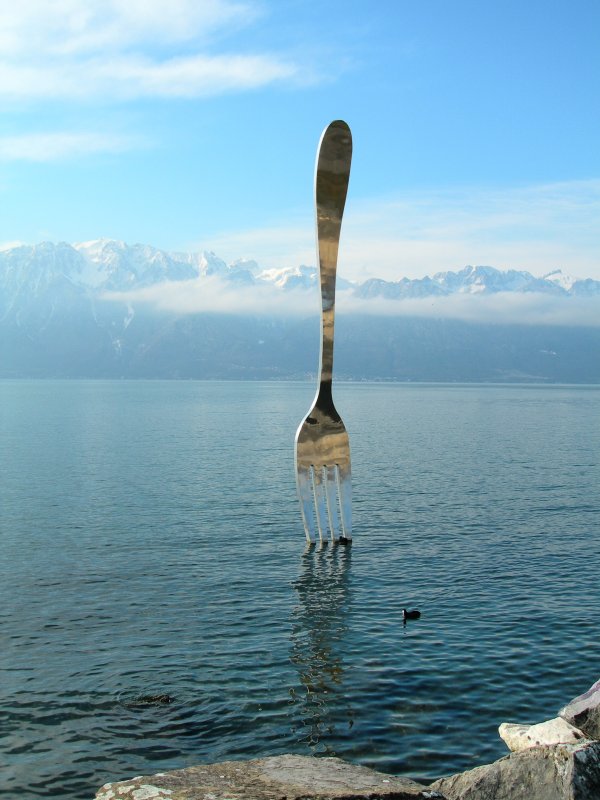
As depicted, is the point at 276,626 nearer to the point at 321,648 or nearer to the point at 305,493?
the point at 321,648

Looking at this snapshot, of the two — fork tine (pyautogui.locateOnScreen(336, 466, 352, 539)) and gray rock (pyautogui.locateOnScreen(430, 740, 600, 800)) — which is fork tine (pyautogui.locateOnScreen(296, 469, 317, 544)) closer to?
fork tine (pyautogui.locateOnScreen(336, 466, 352, 539))

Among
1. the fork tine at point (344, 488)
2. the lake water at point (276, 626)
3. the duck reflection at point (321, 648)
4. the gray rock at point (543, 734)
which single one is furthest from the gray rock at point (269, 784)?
the fork tine at point (344, 488)

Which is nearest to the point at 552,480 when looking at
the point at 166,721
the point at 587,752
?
the point at 166,721

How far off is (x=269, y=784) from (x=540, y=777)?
4714mm

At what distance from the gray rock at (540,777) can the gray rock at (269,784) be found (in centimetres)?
139

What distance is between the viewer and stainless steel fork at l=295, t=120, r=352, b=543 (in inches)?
1134

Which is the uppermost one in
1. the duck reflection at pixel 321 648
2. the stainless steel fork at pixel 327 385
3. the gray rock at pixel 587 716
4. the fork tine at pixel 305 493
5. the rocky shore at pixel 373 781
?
the stainless steel fork at pixel 327 385

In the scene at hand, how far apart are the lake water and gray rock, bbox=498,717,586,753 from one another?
241cm

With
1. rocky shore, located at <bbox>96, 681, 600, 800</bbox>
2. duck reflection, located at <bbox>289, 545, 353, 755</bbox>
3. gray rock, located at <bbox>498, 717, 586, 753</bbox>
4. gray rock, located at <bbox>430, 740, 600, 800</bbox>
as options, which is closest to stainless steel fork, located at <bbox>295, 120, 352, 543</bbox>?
duck reflection, located at <bbox>289, 545, 353, 755</bbox>

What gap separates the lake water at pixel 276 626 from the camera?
69.7 feet

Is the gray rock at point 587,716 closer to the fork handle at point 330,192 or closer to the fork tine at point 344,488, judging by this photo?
the fork handle at point 330,192

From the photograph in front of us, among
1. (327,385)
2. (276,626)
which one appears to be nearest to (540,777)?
(276,626)

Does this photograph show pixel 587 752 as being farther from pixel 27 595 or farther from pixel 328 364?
pixel 27 595

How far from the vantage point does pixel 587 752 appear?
1380 cm
